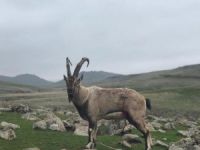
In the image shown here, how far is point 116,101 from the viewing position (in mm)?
21703

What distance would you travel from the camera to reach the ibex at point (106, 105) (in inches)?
838

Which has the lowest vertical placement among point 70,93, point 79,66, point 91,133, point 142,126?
point 91,133

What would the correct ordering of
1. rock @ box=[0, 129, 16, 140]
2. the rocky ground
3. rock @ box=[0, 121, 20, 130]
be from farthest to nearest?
rock @ box=[0, 121, 20, 130]
the rocky ground
rock @ box=[0, 129, 16, 140]

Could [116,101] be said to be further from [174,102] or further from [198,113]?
[174,102]

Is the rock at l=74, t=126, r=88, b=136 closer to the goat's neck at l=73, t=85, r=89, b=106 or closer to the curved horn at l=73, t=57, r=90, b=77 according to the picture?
the goat's neck at l=73, t=85, r=89, b=106

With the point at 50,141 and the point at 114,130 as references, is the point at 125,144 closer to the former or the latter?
the point at 50,141

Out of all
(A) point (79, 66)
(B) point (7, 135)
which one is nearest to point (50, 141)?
(B) point (7, 135)

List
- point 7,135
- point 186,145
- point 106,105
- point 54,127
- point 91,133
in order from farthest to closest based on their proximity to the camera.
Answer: point 54,127
point 7,135
point 186,145
point 106,105
point 91,133

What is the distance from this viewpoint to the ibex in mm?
21281

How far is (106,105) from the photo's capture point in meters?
21.7

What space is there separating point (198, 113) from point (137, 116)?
48.2 m

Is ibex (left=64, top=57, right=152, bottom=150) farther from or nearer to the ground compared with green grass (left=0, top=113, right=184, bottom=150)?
farther from the ground

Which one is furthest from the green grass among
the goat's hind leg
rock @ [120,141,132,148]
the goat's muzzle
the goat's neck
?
the goat's muzzle

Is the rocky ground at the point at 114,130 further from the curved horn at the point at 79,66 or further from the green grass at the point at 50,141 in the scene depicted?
the curved horn at the point at 79,66
